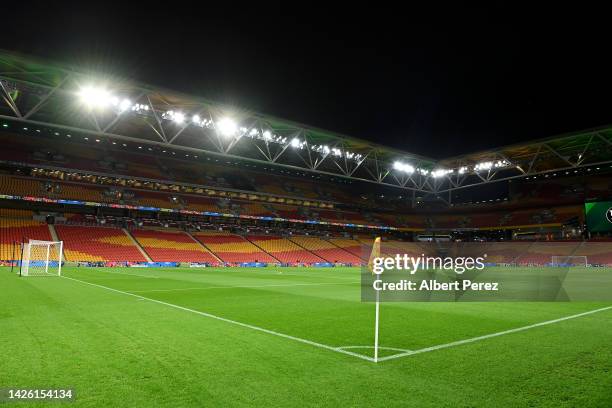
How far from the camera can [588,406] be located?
402 cm

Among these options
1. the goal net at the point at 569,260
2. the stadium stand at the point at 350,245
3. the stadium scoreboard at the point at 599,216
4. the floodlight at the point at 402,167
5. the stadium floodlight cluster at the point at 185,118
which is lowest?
the goal net at the point at 569,260

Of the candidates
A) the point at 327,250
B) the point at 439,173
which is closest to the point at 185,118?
the point at 327,250

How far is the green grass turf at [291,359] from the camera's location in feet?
13.9

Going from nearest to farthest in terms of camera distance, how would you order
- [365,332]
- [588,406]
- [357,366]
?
[588,406], [357,366], [365,332]

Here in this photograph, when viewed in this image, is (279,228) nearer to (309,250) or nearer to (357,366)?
(309,250)

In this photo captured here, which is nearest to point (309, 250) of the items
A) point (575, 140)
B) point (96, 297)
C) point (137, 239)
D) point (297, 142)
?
point (297, 142)

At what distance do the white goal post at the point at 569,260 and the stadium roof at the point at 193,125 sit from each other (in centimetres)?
1225

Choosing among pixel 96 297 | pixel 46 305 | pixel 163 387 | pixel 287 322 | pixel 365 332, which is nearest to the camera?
pixel 163 387

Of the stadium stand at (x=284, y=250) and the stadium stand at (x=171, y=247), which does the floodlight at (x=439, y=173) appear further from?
the stadium stand at (x=171, y=247)

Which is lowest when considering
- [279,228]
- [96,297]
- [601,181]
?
[96,297]

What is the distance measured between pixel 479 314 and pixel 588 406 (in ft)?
23.3

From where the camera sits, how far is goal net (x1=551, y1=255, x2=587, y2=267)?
48.0 m

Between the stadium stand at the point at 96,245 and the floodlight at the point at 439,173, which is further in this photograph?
the floodlight at the point at 439,173

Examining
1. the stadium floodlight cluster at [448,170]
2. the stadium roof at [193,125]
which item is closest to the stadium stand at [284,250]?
the stadium roof at [193,125]
